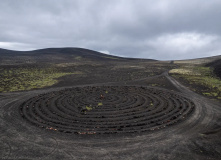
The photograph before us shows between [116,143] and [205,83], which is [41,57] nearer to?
[205,83]

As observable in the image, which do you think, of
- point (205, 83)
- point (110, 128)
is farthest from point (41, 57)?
point (110, 128)

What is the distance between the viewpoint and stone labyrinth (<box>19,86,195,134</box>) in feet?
49.7

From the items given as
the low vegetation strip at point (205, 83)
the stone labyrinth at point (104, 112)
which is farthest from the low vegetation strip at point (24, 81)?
the low vegetation strip at point (205, 83)

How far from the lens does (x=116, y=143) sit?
485 inches

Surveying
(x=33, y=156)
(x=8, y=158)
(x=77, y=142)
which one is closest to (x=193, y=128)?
(x=77, y=142)

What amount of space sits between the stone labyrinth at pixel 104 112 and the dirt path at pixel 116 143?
1041 mm

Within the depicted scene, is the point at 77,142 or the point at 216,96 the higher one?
the point at 216,96

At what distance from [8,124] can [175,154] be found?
51.4 feet

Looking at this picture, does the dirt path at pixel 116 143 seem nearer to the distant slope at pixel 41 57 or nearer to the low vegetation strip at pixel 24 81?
the low vegetation strip at pixel 24 81

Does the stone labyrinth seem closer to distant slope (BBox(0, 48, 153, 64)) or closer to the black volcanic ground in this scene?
the black volcanic ground

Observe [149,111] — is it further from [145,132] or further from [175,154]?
[175,154]

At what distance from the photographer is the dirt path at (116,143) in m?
10.8

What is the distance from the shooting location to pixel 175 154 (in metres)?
10.9

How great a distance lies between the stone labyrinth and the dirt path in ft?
3.42
